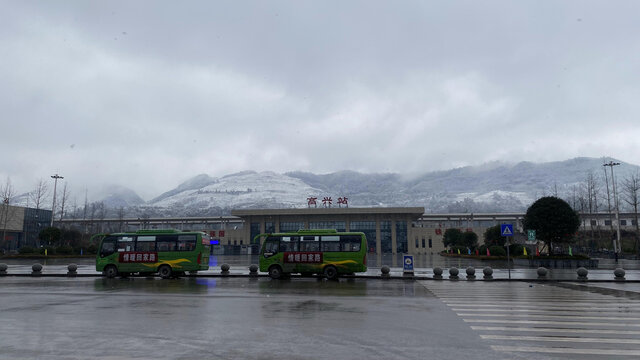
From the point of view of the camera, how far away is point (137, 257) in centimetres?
2586

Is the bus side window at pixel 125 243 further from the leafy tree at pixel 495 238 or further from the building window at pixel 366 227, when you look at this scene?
the building window at pixel 366 227

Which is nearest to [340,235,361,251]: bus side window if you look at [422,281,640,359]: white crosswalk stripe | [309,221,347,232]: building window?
[422,281,640,359]: white crosswalk stripe

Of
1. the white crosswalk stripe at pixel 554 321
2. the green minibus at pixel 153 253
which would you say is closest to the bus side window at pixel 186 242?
the green minibus at pixel 153 253

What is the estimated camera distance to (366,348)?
804 cm

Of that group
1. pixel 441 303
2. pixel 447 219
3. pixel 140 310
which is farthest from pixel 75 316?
pixel 447 219

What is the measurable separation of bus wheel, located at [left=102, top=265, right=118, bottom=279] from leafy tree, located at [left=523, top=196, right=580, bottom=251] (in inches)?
1274

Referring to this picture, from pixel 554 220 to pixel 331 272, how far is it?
21.5 metres

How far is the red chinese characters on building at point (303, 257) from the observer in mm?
24828

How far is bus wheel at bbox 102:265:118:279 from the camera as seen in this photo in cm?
2568

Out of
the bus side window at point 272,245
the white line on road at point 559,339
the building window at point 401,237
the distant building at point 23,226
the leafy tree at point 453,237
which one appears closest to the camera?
the white line on road at point 559,339

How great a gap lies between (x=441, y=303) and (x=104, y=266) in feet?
69.3

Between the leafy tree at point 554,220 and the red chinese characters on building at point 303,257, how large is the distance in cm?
2129

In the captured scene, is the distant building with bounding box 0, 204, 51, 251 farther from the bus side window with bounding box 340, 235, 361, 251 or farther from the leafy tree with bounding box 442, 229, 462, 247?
the leafy tree with bounding box 442, 229, 462, 247

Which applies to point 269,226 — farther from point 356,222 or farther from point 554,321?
point 554,321
